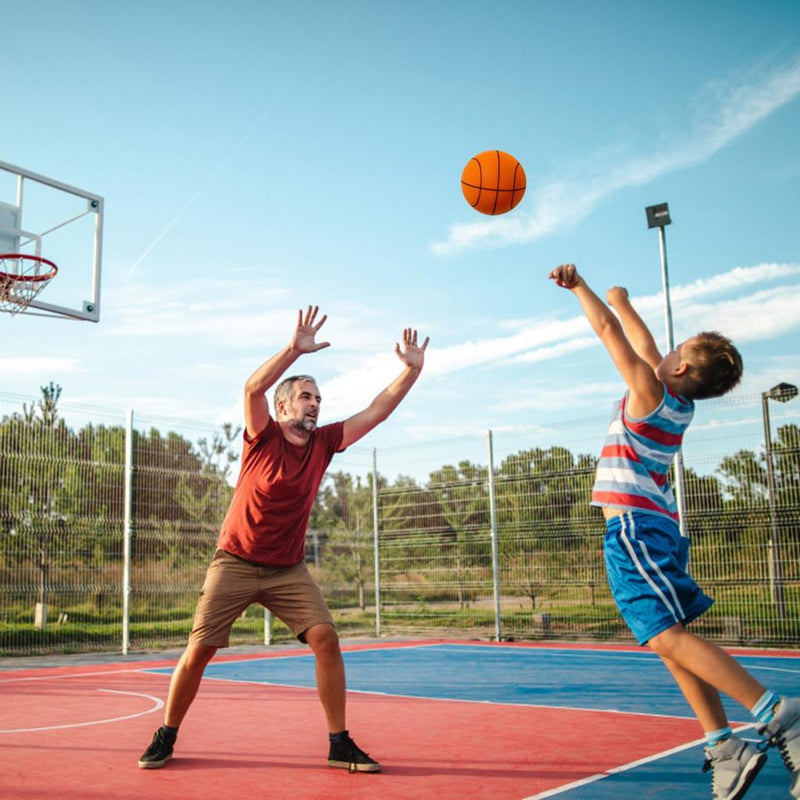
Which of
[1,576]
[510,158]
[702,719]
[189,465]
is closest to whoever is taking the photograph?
[702,719]

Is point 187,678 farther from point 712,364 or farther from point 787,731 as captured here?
point 712,364

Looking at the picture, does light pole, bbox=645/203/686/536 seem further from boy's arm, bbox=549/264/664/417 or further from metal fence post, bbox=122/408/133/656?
boy's arm, bbox=549/264/664/417

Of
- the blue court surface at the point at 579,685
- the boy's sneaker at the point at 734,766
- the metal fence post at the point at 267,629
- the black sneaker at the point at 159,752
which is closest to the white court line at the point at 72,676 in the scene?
the blue court surface at the point at 579,685

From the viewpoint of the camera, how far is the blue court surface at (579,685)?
13.3 feet

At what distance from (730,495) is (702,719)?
8887 mm

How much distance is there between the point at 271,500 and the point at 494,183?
2582 millimetres

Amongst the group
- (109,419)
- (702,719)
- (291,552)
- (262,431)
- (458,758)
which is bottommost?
(458,758)

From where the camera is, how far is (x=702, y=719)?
11.1 ft

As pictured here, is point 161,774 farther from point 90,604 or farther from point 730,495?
point 730,495

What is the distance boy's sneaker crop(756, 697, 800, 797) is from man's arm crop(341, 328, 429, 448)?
241 cm

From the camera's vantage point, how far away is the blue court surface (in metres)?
4.07

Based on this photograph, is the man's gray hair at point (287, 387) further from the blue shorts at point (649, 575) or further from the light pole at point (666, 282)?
the light pole at point (666, 282)

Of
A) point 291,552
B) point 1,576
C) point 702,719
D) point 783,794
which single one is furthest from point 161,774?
point 1,576

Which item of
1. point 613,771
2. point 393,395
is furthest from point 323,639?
point 613,771
